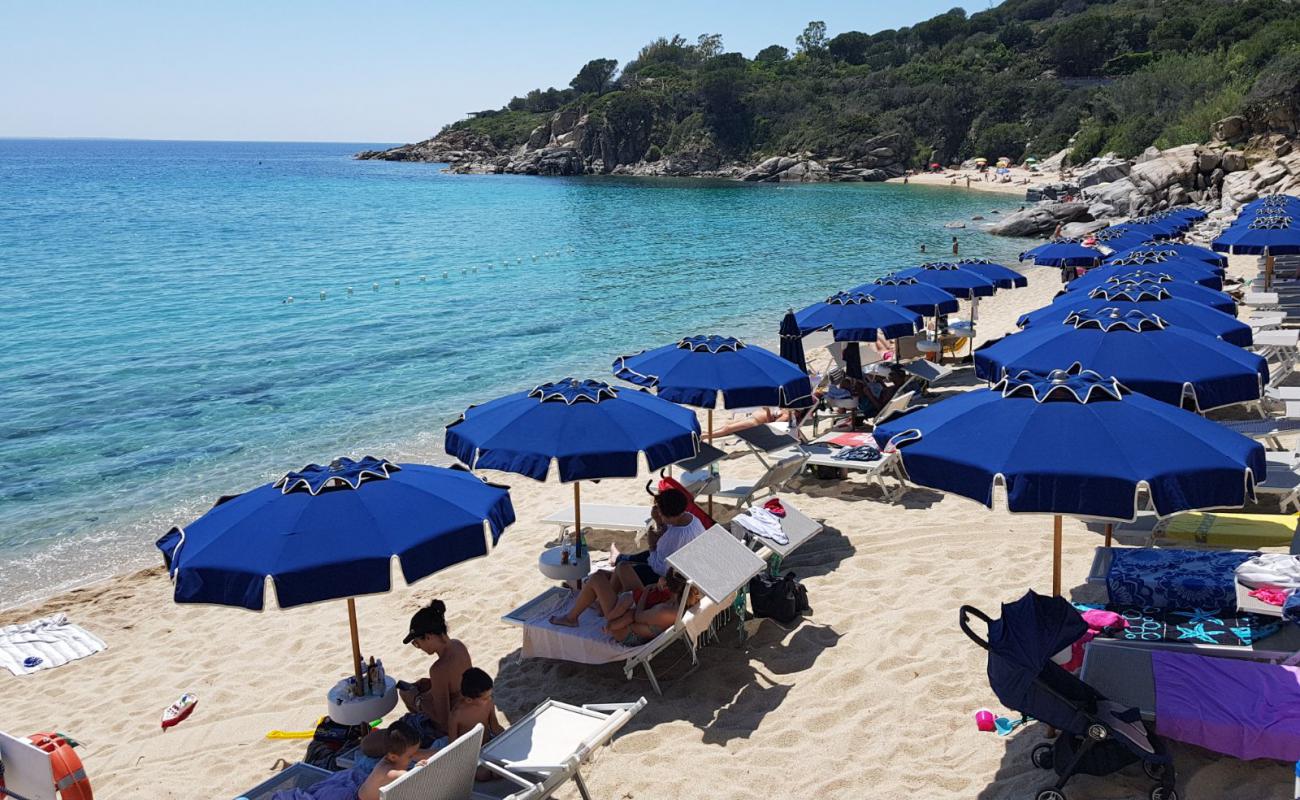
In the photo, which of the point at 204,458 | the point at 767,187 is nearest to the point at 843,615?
the point at 204,458

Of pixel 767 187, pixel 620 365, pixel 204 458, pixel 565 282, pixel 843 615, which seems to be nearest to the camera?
pixel 843 615

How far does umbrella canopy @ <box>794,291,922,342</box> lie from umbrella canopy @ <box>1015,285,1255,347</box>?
2024 mm

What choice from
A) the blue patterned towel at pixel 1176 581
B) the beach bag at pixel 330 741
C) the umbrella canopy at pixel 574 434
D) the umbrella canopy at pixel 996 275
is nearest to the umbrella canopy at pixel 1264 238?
the umbrella canopy at pixel 996 275

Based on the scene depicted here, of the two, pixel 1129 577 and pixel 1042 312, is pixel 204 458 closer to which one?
pixel 1042 312

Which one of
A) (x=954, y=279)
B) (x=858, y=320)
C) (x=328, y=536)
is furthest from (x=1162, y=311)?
(x=328, y=536)

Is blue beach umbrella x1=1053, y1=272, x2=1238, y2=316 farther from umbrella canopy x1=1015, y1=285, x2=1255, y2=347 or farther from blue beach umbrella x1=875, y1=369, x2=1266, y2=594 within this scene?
blue beach umbrella x1=875, y1=369, x2=1266, y2=594

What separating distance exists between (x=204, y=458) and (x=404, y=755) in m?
11.5

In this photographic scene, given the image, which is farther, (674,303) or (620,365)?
(674,303)

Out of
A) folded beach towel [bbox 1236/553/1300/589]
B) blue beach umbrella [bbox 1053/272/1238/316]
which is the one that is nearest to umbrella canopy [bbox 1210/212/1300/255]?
blue beach umbrella [bbox 1053/272/1238/316]

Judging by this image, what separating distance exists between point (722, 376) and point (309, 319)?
21205 millimetres

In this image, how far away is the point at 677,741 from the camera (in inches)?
218

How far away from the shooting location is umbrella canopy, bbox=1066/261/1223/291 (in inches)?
468

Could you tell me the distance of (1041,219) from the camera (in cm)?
4181

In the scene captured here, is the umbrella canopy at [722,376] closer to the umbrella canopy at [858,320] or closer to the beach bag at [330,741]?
the umbrella canopy at [858,320]
